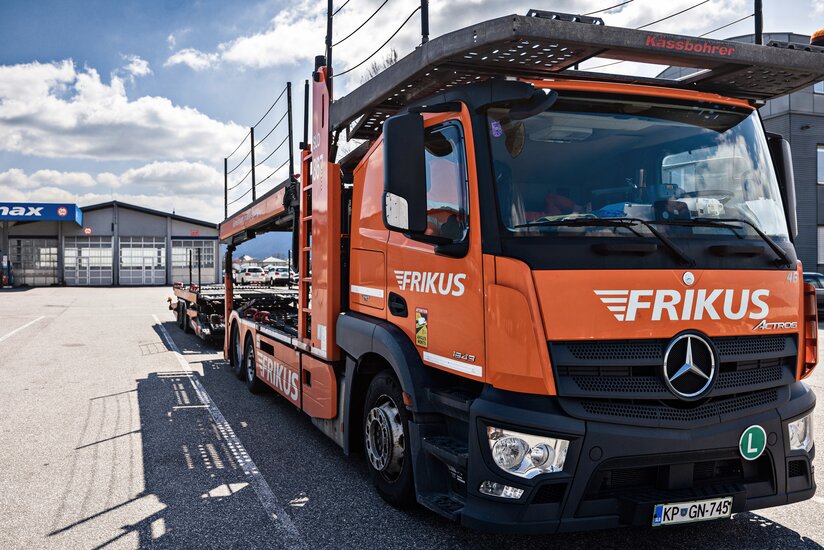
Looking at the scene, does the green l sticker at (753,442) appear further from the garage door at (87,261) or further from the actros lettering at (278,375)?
the garage door at (87,261)

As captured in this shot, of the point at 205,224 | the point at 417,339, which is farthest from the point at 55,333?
the point at 205,224

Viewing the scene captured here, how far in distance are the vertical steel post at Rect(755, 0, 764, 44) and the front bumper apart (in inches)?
100

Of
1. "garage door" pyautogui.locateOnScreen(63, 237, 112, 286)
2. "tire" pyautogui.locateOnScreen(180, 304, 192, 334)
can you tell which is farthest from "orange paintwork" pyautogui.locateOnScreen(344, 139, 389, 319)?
"garage door" pyautogui.locateOnScreen(63, 237, 112, 286)

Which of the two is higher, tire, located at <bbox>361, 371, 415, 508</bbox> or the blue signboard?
the blue signboard

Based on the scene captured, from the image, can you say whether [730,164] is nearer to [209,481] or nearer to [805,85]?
[805,85]

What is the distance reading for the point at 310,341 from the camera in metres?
5.70

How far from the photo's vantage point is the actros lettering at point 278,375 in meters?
6.20

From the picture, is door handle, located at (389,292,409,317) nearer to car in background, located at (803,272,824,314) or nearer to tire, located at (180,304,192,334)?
tire, located at (180,304,192,334)

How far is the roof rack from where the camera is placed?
329 cm

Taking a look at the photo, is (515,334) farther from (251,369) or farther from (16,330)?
(16,330)

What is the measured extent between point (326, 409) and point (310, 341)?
0.75 m

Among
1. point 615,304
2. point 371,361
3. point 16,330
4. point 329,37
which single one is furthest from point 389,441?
point 16,330

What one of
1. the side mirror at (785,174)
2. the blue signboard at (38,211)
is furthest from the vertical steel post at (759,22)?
the blue signboard at (38,211)

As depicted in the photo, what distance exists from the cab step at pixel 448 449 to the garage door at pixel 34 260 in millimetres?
45157
